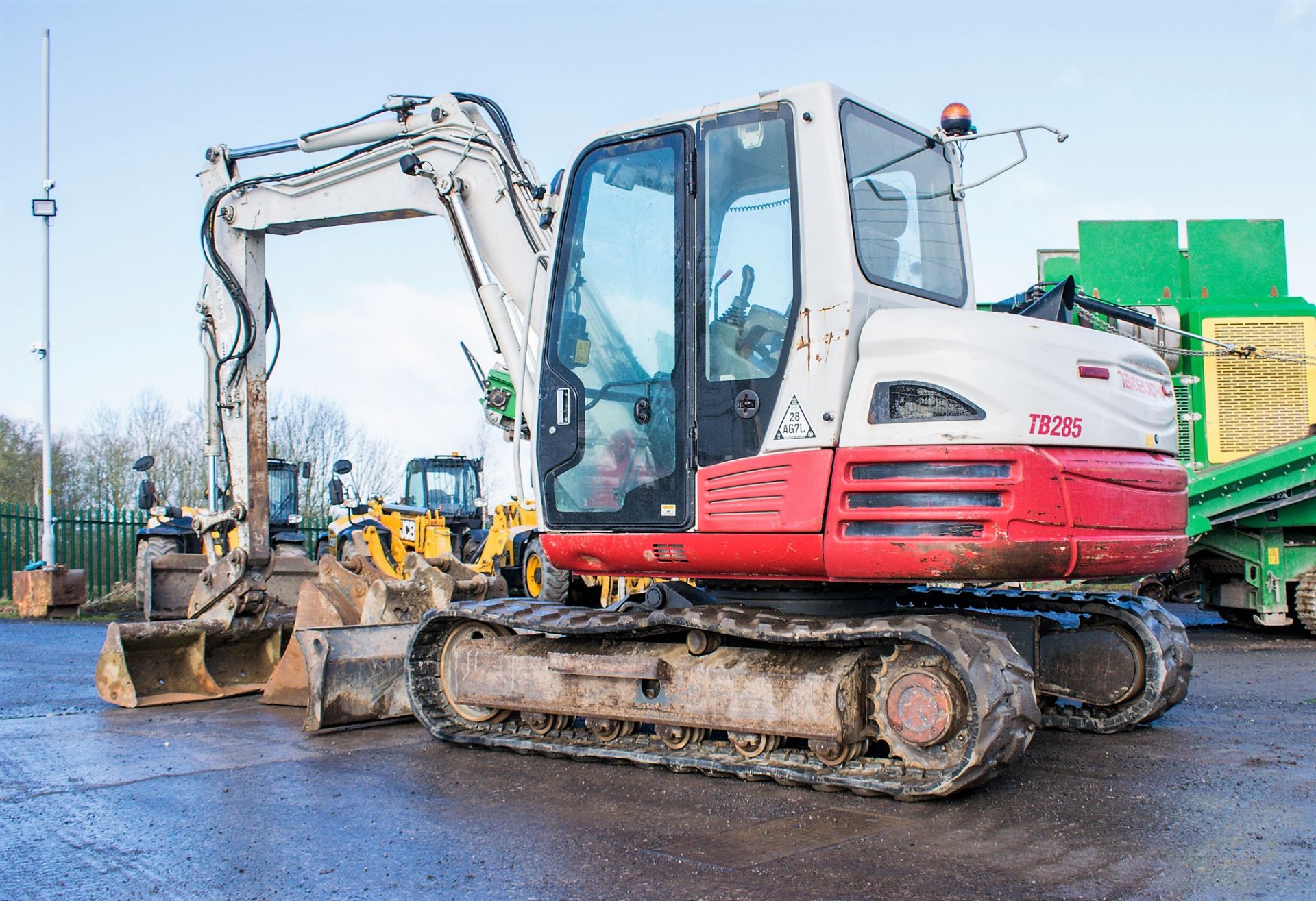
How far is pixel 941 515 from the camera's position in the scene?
452 centimetres

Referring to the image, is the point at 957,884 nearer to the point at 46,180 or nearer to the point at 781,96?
the point at 781,96

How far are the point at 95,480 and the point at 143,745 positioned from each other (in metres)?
35.0

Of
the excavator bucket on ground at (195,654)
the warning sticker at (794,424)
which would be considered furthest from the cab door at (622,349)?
the excavator bucket on ground at (195,654)

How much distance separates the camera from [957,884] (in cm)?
363

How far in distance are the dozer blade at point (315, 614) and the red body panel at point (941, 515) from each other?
3.39m

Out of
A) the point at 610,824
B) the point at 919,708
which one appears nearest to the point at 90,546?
the point at 610,824

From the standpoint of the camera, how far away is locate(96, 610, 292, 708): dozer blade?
25.2 feet

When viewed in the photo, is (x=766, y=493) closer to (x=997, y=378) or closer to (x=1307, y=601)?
(x=997, y=378)

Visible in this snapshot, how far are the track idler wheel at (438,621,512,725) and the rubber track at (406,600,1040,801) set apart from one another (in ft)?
0.18

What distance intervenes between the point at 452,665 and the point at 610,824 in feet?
6.93

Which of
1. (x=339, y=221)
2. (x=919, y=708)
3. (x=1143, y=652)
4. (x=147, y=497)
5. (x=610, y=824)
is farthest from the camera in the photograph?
(x=147, y=497)

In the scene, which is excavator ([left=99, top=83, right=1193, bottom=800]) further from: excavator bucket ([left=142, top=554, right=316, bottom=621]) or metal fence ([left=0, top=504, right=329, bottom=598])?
metal fence ([left=0, top=504, right=329, bottom=598])

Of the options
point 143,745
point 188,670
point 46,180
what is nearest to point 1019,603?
point 143,745

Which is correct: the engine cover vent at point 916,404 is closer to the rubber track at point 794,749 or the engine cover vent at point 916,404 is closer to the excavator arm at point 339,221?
the rubber track at point 794,749
